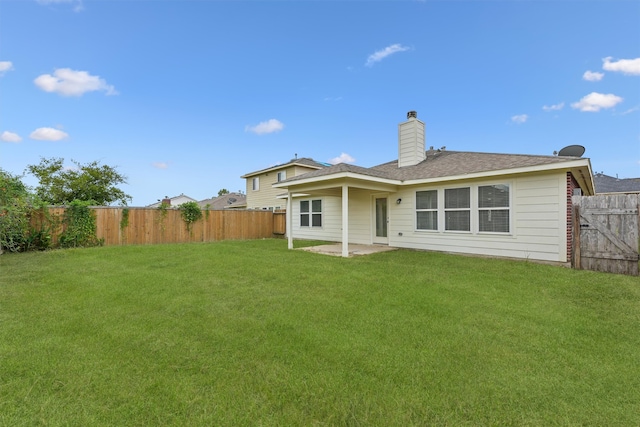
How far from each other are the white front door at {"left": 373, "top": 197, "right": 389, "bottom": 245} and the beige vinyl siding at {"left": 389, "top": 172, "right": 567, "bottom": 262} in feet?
6.75

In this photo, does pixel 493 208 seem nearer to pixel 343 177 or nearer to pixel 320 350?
pixel 343 177

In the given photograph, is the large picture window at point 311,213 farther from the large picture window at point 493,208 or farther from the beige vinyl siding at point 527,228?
the large picture window at point 493,208

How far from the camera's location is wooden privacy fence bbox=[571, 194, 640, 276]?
6.04 metres

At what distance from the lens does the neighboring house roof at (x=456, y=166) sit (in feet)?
23.5

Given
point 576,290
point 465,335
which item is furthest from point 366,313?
point 576,290

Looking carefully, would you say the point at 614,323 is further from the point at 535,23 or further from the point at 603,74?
the point at 603,74

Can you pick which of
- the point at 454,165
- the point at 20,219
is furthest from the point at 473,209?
the point at 20,219

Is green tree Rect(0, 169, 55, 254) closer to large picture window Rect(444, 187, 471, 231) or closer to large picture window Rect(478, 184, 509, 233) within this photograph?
large picture window Rect(444, 187, 471, 231)

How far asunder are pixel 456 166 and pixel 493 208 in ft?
6.06

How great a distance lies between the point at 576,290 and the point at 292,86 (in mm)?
13148

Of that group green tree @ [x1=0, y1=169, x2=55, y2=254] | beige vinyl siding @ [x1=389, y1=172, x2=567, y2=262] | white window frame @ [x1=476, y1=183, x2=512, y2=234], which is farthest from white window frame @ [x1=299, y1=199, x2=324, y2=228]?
green tree @ [x1=0, y1=169, x2=55, y2=254]

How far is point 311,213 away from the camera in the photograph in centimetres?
1409

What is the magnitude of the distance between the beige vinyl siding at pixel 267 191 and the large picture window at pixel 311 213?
5154 mm

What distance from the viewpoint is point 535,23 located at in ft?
29.8
